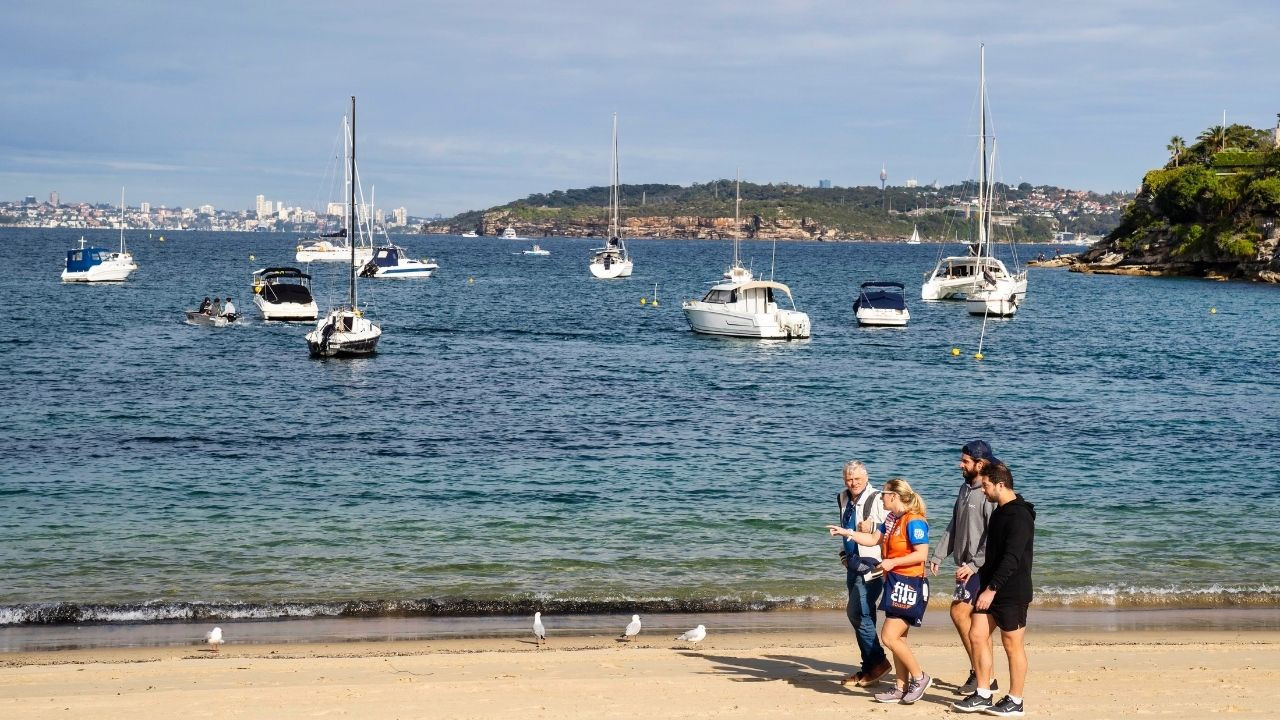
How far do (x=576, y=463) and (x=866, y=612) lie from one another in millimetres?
14294

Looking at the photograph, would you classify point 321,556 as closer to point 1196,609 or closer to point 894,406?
point 1196,609

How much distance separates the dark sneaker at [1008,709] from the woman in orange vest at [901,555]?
945 mm

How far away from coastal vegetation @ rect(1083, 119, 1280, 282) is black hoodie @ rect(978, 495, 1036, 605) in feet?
313

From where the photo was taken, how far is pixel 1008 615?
945 centimetres

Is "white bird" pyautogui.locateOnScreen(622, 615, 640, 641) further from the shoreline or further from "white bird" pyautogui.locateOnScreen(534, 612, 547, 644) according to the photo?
"white bird" pyautogui.locateOnScreen(534, 612, 547, 644)

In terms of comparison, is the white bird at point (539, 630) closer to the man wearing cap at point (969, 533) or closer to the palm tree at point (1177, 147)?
the man wearing cap at point (969, 533)

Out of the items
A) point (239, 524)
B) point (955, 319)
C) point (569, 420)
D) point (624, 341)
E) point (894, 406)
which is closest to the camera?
point (239, 524)

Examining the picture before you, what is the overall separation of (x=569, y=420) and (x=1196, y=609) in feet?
56.8

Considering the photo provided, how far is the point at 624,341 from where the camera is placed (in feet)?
171

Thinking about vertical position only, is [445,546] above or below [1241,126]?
below

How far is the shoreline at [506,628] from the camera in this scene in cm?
1345

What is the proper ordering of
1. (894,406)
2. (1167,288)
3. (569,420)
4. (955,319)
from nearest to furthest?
(569,420)
(894,406)
(955,319)
(1167,288)

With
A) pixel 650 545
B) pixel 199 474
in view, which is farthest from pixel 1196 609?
pixel 199 474

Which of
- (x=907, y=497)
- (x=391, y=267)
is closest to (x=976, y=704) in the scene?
(x=907, y=497)
